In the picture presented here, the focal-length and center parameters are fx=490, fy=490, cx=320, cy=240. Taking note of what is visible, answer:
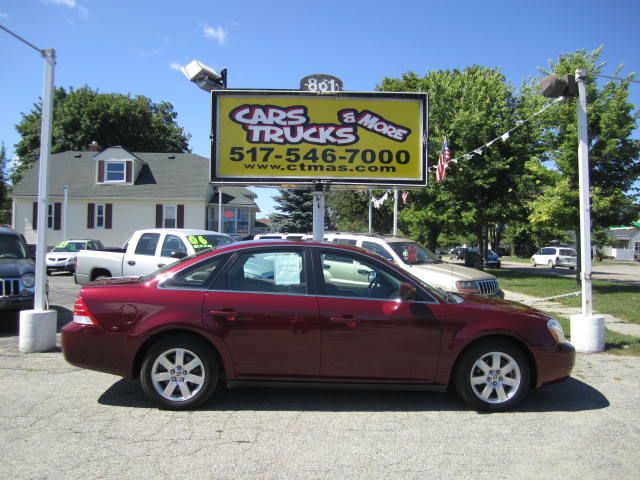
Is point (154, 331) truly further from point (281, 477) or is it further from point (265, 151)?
point (265, 151)

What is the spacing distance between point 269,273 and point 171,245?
22.0 feet

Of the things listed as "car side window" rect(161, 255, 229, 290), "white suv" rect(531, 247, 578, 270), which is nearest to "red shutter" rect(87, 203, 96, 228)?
"car side window" rect(161, 255, 229, 290)

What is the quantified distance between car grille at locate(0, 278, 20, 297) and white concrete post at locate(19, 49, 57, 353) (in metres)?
1.46

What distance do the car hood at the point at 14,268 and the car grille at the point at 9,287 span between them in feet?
0.28

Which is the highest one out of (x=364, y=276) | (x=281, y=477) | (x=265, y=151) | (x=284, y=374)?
(x=265, y=151)

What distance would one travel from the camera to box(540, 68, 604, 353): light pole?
7270 millimetres

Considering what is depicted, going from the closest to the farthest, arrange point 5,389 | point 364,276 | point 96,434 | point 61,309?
1. point 96,434
2. point 364,276
3. point 5,389
4. point 61,309

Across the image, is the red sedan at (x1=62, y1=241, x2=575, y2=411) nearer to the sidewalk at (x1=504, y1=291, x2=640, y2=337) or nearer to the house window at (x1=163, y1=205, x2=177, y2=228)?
the sidewalk at (x1=504, y1=291, x2=640, y2=337)

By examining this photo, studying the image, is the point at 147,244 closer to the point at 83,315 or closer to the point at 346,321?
the point at 83,315

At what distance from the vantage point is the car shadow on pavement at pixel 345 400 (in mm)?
4816

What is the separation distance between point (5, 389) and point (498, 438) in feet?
16.4

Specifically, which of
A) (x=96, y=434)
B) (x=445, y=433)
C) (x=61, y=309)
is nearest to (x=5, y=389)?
(x=96, y=434)

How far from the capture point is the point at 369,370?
4.59 meters

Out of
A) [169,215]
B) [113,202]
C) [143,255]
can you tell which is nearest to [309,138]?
[143,255]
